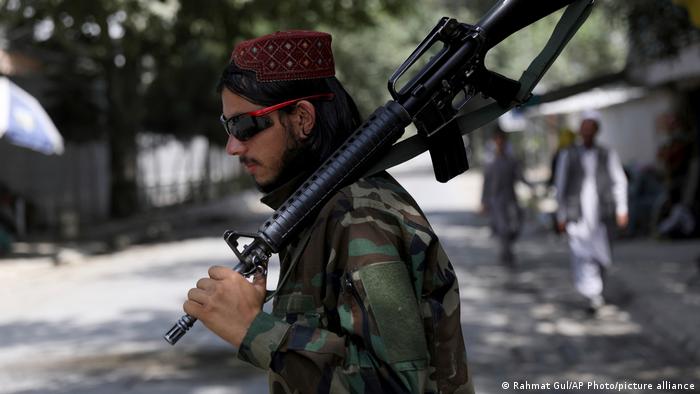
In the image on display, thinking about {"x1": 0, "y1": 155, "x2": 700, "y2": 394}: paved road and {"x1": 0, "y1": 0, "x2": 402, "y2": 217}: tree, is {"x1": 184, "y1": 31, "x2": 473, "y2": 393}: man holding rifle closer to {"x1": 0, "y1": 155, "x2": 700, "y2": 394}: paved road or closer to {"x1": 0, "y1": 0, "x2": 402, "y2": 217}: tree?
{"x1": 0, "y1": 155, "x2": 700, "y2": 394}: paved road

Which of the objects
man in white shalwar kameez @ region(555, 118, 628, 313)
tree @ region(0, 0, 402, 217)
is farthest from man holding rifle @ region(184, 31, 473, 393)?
tree @ region(0, 0, 402, 217)

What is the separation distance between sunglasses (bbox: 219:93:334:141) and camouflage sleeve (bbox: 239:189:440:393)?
251 mm

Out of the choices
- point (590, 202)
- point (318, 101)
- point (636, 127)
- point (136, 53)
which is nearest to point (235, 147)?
point (318, 101)

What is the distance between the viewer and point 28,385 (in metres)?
6.69

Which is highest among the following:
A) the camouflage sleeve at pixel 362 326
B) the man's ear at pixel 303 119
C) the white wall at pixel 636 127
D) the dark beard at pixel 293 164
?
the white wall at pixel 636 127

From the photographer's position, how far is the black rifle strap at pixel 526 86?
1.98 metres

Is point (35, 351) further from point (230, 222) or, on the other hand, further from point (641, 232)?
point (230, 222)

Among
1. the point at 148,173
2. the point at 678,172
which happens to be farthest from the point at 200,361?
the point at 148,173

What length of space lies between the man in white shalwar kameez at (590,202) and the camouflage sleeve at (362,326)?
701 cm

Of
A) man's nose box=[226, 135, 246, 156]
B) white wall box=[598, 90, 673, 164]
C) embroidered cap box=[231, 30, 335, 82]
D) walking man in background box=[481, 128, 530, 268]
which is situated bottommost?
man's nose box=[226, 135, 246, 156]

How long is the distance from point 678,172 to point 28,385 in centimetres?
1039

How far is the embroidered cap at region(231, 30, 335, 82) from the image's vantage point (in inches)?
76.2

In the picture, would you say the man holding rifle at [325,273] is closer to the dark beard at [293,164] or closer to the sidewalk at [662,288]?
the dark beard at [293,164]

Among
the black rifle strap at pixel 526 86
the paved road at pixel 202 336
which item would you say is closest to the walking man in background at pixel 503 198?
the paved road at pixel 202 336
